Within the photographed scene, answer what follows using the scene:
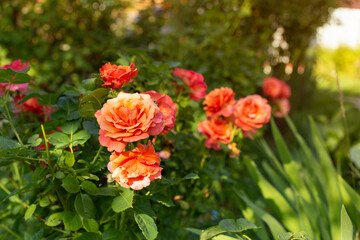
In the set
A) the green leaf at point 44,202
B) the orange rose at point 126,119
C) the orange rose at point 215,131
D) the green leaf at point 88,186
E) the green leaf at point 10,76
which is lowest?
the green leaf at point 44,202

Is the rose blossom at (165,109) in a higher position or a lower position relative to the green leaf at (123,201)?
higher

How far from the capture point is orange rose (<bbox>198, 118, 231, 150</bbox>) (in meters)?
1.24

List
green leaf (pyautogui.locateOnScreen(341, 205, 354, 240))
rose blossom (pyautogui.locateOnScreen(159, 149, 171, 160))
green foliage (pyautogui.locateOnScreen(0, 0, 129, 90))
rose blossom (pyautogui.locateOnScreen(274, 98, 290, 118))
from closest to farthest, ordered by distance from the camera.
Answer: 1. green leaf (pyautogui.locateOnScreen(341, 205, 354, 240))
2. rose blossom (pyautogui.locateOnScreen(159, 149, 171, 160))
3. rose blossom (pyautogui.locateOnScreen(274, 98, 290, 118))
4. green foliage (pyautogui.locateOnScreen(0, 0, 129, 90))

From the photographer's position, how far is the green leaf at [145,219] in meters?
0.88

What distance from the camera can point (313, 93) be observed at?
13.4ft

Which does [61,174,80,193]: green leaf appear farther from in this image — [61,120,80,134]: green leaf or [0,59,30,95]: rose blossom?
[0,59,30,95]: rose blossom

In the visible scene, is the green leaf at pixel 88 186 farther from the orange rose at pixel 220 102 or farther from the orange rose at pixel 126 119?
the orange rose at pixel 220 102

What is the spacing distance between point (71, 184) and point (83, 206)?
72mm

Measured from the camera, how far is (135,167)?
2.77 ft

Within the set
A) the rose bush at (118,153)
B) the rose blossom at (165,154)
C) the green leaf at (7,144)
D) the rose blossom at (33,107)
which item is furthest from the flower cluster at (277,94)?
the green leaf at (7,144)

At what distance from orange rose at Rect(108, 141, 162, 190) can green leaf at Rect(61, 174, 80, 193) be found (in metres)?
0.10

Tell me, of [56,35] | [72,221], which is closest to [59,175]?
[72,221]

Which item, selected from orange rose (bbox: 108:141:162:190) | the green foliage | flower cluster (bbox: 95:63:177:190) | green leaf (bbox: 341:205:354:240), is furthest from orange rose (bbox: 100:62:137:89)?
the green foliage

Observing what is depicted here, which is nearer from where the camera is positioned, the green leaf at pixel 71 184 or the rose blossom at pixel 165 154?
the green leaf at pixel 71 184
